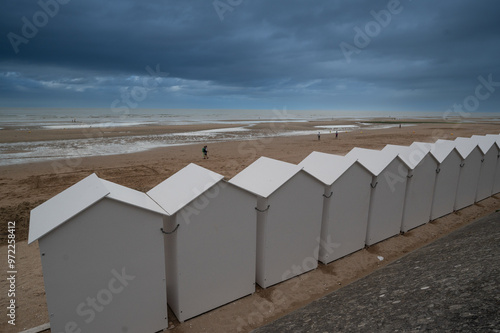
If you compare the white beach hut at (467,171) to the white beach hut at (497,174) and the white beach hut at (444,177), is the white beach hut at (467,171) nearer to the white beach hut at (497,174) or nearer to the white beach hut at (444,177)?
the white beach hut at (444,177)

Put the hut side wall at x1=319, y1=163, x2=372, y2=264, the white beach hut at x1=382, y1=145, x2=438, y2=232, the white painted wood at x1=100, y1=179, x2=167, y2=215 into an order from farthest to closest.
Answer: the white beach hut at x1=382, y1=145, x2=438, y2=232 → the hut side wall at x1=319, y1=163, x2=372, y2=264 → the white painted wood at x1=100, y1=179, x2=167, y2=215

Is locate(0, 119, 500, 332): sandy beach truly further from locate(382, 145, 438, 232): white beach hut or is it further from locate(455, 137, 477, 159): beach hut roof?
locate(455, 137, 477, 159): beach hut roof

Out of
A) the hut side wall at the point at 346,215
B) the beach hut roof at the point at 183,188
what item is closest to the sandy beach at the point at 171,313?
the hut side wall at the point at 346,215

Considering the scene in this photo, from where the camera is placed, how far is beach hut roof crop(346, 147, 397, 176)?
27.5 feet

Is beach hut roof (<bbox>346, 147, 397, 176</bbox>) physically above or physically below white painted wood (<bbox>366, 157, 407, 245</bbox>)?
above

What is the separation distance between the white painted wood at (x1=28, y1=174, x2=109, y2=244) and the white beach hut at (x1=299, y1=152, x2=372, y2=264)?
4883mm

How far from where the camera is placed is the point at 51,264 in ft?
14.0

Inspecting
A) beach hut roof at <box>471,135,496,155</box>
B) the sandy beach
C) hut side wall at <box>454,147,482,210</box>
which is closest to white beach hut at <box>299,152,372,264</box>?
the sandy beach

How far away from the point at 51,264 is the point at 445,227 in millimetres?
12243

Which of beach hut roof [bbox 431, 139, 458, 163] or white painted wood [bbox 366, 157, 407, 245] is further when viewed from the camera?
beach hut roof [bbox 431, 139, 458, 163]

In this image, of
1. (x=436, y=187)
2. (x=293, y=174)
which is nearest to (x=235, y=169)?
(x=436, y=187)

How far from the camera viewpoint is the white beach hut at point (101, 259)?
435cm

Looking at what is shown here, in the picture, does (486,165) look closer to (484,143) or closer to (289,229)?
(484,143)

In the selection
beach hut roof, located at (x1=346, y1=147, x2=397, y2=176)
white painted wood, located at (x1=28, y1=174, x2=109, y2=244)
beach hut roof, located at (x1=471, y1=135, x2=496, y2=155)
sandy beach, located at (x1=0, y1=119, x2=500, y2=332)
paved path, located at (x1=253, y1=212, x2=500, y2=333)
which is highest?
beach hut roof, located at (x1=471, y1=135, x2=496, y2=155)
